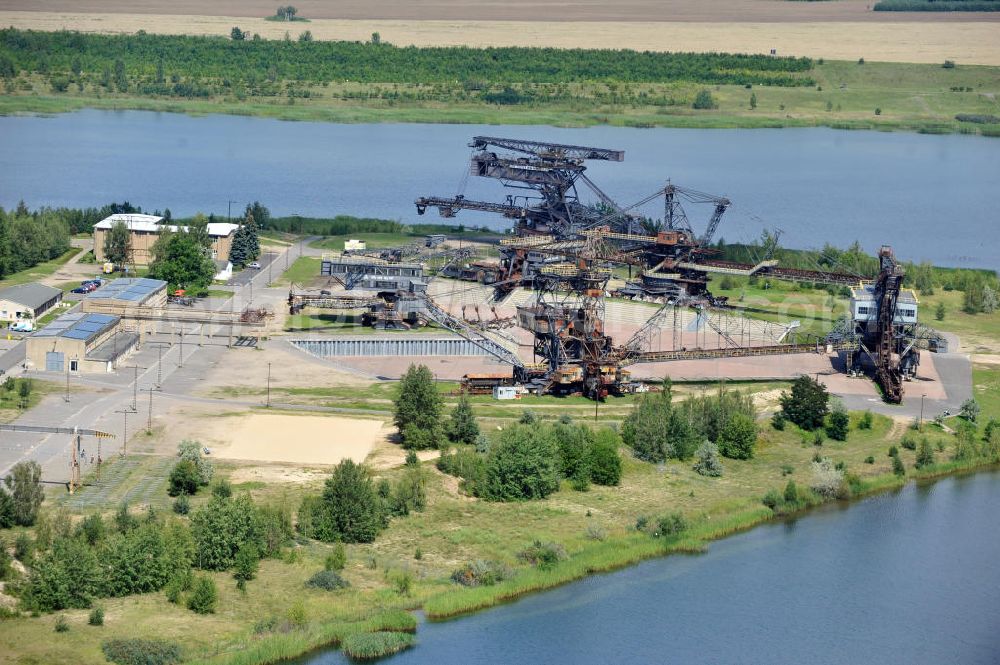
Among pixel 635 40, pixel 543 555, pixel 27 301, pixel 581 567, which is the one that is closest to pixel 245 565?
pixel 543 555

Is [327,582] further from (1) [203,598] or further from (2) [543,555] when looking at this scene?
(2) [543,555]

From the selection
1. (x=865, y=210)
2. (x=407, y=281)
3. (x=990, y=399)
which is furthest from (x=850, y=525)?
(x=865, y=210)

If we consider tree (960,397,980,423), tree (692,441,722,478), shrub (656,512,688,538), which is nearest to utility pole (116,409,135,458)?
shrub (656,512,688,538)

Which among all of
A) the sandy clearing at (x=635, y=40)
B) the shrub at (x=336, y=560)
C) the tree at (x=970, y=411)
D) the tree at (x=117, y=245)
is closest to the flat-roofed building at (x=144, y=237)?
the tree at (x=117, y=245)

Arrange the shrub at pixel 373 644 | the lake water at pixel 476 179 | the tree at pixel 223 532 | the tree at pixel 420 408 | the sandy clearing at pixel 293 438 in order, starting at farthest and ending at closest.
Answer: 1. the lake water at pixel 476 179
2. the tree at pixel 420 408
3. the sandy clearing at pixel 293 438
4. the tree at pixel 223 532
5. the shrub at pixel 373 644

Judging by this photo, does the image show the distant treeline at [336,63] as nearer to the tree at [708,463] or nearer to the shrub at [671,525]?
the tree at [708,463]

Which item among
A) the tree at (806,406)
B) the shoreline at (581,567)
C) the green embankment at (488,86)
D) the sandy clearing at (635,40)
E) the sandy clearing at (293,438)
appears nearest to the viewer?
the shoreline at (581,567)
